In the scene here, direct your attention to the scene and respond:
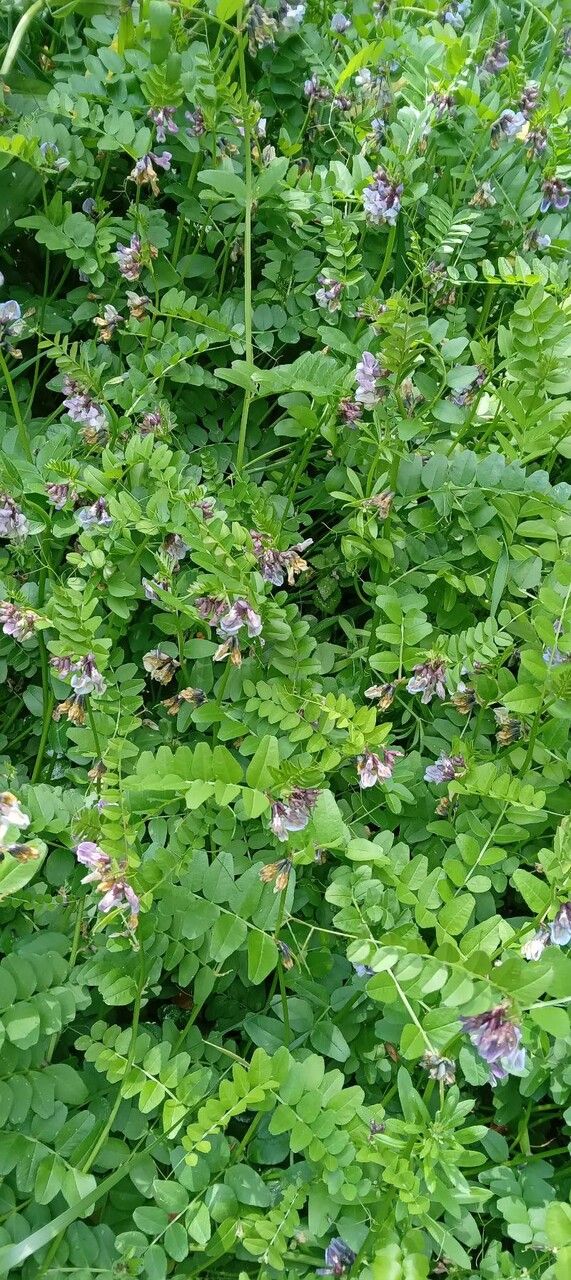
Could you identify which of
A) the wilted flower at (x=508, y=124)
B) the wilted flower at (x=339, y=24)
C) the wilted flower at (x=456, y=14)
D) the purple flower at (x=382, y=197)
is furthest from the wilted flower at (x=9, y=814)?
the wilted flower at (x=456, y=14)

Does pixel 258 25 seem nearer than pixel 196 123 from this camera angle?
Yes

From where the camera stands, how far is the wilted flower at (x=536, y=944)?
1358 mm

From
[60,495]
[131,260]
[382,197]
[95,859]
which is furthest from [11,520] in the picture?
[382,197]

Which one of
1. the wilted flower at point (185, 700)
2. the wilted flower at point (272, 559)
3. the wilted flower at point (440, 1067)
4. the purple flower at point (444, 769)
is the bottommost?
the wilted flower at point (440, 1067)

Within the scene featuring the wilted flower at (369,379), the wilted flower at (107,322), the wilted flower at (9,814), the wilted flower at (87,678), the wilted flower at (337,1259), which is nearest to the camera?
the wilted flower at (9,814)

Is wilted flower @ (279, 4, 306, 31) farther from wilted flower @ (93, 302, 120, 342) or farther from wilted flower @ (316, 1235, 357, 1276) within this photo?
wilted flower @ (316, 1235, 357, 1276)

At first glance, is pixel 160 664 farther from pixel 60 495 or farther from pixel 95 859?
pixel 95 859

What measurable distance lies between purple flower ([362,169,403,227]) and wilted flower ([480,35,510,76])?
77cm

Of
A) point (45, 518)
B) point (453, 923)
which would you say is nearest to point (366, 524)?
point (45, 518)

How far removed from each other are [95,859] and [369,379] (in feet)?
3.12

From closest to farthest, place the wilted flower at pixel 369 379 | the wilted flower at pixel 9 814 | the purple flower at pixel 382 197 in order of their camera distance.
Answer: the wilted flower at pixel 9 814 < the wilted flower at pixel 369 379 < the purple flower at pixel 382 197

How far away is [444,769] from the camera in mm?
1816

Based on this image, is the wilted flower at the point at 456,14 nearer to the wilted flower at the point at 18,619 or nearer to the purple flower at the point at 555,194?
the purple flower at the point at 555,194

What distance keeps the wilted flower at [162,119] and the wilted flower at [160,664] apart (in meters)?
1.07
